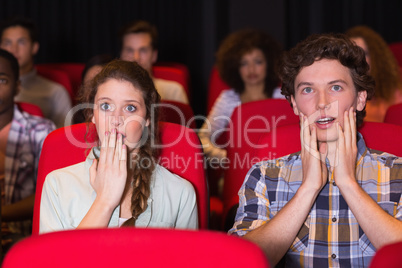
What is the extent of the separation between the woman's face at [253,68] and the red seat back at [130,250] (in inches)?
105

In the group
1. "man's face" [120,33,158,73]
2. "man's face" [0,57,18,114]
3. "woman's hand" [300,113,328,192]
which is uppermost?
"man's face" [120,33,158,73]

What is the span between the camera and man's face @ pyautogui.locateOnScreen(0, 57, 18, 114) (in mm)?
2865

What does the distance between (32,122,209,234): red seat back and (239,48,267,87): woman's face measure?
1.70 meters

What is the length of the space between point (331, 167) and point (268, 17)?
283 cm

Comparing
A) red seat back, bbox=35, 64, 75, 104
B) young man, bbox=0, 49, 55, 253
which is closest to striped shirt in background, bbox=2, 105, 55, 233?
young man, bbox=0, 49, 55, 253

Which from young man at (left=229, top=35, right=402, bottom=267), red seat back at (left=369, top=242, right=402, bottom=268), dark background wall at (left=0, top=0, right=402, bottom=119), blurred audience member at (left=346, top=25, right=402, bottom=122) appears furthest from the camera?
dark background wall at (left=0, top=0, right=402, bottom=119)

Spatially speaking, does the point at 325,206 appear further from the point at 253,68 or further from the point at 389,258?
the point at 253,68

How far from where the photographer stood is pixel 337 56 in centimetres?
203

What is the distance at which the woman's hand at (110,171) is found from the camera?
1.89 m

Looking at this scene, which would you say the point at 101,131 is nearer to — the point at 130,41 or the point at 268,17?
the point at 130,41

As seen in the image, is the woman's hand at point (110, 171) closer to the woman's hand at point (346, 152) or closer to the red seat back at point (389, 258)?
the woman's hand at point (346, 152)

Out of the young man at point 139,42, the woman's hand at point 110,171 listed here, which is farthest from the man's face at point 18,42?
the woman's hand at point 110,171

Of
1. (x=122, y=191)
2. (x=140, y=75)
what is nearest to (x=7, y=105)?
(x=140, y=75)

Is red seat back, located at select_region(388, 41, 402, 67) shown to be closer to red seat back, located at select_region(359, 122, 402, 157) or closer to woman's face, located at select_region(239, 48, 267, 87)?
woman's face, located at select_region(239, 48, 267, 87)
